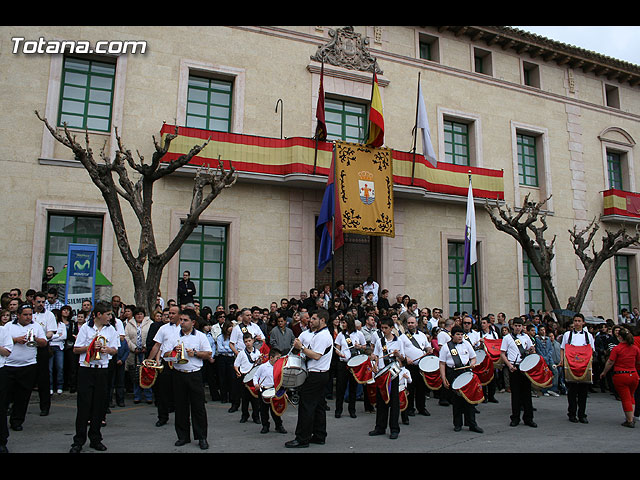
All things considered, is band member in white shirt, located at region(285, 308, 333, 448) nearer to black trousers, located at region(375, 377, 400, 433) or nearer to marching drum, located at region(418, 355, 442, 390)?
black trousers, located at region(375, 377, 400, 433)

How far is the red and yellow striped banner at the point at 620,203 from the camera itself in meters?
21.2

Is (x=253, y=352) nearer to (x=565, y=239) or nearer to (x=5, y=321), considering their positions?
(x=5, y=321)

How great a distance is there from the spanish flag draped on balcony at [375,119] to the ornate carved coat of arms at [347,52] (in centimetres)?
228

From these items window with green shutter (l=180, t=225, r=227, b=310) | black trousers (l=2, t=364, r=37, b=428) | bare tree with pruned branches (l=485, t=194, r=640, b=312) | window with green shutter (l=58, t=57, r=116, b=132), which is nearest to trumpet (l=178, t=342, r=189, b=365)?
black trousers (l=2, t=364, r=37, b=428)

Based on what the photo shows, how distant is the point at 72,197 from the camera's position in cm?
1384

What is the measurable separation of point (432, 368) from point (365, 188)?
7.84 m

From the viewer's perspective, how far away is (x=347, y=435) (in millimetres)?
7945

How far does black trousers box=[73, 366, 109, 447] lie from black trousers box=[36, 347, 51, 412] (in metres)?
2.33

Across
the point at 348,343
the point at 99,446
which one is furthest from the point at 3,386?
the point at 348,343

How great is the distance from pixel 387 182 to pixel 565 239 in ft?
29.4

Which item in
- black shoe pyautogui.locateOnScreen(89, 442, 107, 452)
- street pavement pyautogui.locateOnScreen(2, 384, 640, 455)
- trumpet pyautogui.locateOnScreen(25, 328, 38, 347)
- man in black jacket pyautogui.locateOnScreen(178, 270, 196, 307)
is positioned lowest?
street pavement pyautogui.locateOnScreen(2, 384, 640, 455)

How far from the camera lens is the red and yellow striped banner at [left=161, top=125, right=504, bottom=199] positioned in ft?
48.1

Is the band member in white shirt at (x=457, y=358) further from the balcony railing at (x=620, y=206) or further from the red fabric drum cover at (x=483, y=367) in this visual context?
the balcony railing at (x=620, y=206)
